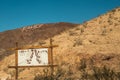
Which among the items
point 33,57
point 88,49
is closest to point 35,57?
point 33,57

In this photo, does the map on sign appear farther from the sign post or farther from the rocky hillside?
the rocky hillside

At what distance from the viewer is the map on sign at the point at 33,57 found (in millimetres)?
14305

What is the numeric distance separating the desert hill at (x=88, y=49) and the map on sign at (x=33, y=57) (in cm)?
132

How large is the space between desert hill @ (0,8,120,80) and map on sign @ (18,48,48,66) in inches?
51.9

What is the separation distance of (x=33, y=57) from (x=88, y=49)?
6.19 m

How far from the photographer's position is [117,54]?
58.6 ft

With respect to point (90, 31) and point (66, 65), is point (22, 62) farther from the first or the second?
point (90, 31)

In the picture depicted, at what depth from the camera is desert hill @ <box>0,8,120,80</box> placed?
666 inches

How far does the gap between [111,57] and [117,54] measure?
0.48m

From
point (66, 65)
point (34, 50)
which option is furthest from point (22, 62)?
point (66, 65)

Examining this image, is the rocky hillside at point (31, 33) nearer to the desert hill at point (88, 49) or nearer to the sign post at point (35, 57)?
the desert hill at point (88, 49)

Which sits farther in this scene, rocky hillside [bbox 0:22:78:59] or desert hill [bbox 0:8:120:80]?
rocky hillside [bbox 0:22:78:59]

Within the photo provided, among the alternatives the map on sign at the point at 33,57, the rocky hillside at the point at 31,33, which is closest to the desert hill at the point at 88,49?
the map on sign at the point at 33,57

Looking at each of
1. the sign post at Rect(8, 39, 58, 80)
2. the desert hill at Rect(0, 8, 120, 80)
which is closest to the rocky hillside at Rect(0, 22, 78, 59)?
the desert hill at Rect(0, 8, 120, 80)
